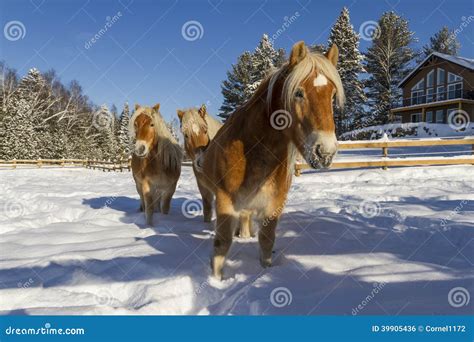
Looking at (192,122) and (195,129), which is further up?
(192,122)

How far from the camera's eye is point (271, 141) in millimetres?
2621

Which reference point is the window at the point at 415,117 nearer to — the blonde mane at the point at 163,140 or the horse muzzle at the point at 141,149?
the blonde mane at the point at 163,140

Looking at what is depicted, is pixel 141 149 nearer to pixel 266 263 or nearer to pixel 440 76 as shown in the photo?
pixel 266 263

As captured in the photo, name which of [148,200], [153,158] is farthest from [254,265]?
[153,158]

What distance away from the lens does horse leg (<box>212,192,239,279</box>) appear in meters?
2.77

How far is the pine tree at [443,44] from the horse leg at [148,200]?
54.6 m

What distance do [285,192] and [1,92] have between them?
41889 mm

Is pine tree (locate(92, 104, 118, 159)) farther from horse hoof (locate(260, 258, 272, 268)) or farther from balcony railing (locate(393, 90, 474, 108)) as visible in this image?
horse hoof (locate(260, 258, 272, 268))

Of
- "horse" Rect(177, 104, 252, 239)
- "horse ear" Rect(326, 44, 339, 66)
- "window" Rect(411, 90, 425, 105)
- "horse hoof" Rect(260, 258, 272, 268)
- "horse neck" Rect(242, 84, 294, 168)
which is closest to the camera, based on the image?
"horse ear" Rect(326, 44, 339, 66)

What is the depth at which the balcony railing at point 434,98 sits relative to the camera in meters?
30.0

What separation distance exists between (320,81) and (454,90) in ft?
123

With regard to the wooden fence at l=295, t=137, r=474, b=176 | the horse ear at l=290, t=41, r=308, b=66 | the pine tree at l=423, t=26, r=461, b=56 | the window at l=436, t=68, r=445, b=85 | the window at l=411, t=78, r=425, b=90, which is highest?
the pine tree at l=423, t=26, r=461, b=56

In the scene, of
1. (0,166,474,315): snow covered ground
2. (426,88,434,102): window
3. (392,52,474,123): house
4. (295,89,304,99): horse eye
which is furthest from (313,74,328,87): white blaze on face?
(426,88,434,102): window

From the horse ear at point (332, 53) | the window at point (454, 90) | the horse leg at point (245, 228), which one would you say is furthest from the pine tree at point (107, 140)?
the window at point (454, 90)
